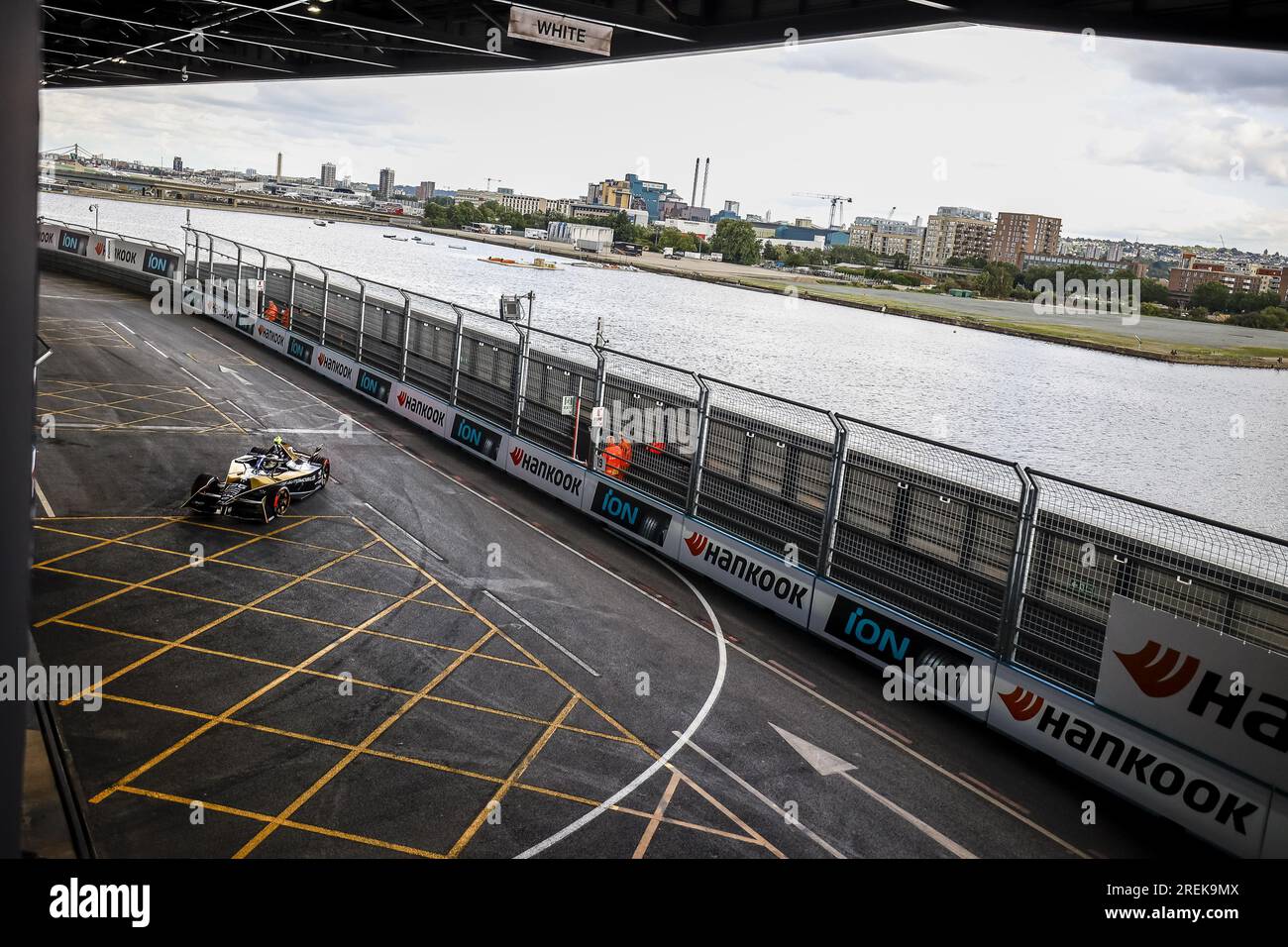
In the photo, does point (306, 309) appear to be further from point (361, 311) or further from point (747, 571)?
point (747, 571)

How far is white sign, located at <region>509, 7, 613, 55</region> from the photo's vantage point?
1762 centimetres

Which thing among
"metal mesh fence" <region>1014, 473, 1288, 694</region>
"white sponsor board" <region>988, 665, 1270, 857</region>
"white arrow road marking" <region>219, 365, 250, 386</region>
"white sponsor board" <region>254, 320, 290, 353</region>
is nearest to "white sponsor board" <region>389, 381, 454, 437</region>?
"white arrow road marking" <region>219, 365, 250, 386</region>

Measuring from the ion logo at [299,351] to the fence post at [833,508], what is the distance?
79.5ft

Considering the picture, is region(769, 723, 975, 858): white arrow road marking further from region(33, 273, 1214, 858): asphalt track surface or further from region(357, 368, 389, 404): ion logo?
region(357, 368, 389, 404): ion logo

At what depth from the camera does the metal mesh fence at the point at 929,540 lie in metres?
14.1

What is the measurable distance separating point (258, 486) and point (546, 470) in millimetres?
7288

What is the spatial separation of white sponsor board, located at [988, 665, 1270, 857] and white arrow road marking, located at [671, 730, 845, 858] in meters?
4.50

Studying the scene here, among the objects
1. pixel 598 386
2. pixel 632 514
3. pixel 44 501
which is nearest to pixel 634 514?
pixel 632 514

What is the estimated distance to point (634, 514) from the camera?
20.5 metres

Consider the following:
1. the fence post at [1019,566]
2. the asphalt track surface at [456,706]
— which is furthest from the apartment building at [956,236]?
the asphalt track surface at [456,706]

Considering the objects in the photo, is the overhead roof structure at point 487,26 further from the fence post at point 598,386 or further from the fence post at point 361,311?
the fence post at point 361,311

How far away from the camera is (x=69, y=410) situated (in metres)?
24.2

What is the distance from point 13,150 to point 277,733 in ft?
24.8

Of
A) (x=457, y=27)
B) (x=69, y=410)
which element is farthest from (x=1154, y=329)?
(x=69, y=410)
